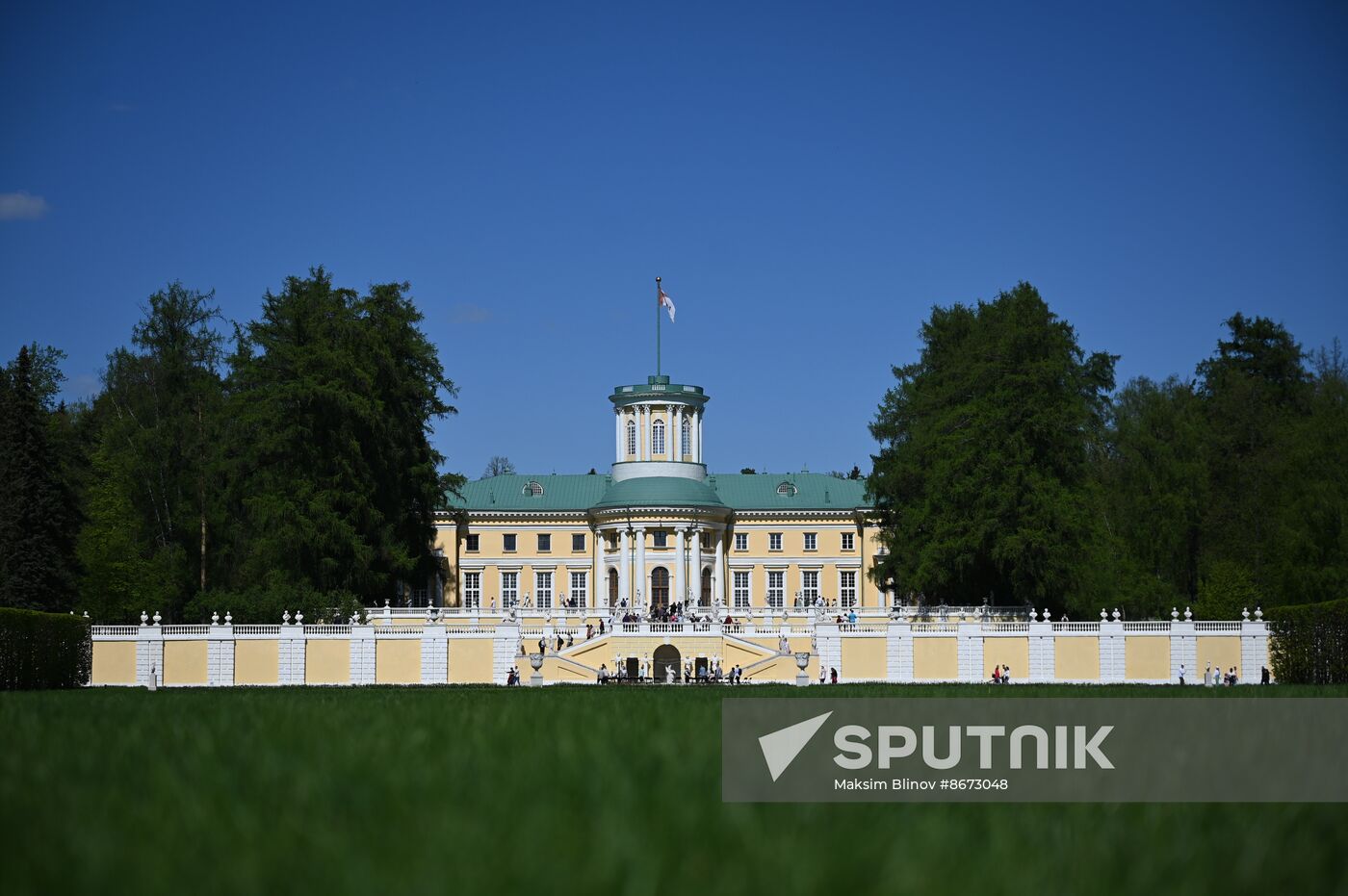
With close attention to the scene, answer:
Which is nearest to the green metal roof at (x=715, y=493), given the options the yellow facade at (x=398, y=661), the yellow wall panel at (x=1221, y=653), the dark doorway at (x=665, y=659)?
the dark doorway at (x=665, y=659)

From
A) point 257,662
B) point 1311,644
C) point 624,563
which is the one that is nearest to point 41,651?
point 257,662

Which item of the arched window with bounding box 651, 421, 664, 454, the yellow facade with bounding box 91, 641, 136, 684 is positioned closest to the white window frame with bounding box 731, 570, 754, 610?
the arched window with bounding box 651, 421, 664, 454

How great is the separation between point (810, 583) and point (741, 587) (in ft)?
13.8

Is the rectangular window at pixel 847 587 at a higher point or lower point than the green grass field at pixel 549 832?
higher

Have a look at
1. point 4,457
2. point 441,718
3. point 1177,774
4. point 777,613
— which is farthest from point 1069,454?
point 1177,774

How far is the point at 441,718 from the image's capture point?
19.1m

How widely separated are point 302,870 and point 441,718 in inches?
449

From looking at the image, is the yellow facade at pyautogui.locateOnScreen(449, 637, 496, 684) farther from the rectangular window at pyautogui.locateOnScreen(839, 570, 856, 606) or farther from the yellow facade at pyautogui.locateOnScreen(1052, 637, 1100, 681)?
the rectangular window at pyautogui.locateOnScreen(839, 570, 856, 606)

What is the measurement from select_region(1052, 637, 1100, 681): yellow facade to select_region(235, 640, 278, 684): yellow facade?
26748 mm

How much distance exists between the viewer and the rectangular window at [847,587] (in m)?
97.9

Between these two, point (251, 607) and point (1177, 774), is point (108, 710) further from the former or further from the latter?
point (251, 607)

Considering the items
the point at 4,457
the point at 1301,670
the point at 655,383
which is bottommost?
the point at 1301,670

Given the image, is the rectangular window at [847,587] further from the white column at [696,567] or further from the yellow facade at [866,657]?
the yellow facade at [866,657]

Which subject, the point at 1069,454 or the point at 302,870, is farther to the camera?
the point at 1069,454
